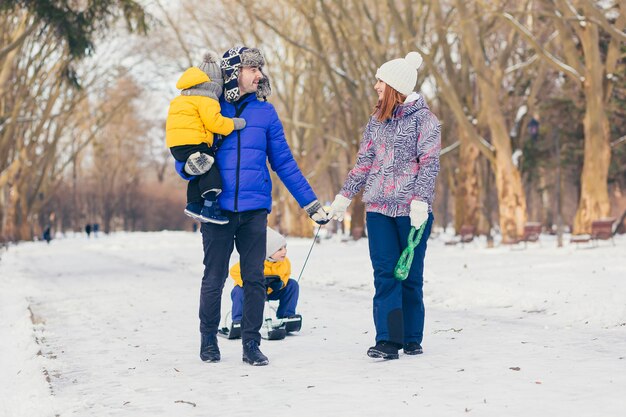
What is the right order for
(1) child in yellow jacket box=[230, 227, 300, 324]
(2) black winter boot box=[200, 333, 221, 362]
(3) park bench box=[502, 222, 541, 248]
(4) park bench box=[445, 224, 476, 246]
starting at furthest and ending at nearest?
1. (4) park bench box=[445, 224, 476, 246]
2. (3) park bench box=[502, 222, 541, 248]
3. (1) child in yellow jacket box=[230, 227, 300, 324]
4. (2) black winter boot box=[200, 333, 221, 362]

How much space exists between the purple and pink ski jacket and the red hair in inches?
2.0

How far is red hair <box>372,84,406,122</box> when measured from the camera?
6590mm

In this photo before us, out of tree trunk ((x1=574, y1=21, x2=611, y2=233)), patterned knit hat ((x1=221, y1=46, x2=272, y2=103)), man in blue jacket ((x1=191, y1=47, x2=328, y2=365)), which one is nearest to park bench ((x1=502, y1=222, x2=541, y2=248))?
tree trunk ((x1=574, y1=21, x2=611, y2=233))

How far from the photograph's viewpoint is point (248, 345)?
21.1 ft

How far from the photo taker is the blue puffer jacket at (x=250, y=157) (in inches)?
251

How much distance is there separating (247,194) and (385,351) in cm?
144

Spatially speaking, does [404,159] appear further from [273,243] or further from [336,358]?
[273,243]

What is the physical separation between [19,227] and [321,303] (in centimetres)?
4174

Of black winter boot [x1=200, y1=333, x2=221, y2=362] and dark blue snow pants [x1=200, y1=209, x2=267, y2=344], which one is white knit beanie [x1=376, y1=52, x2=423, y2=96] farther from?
black winter boot [x1=200, y1=333, x2=221, y2=362]

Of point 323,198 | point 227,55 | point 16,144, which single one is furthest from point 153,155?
point 227,55

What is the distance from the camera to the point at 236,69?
6.49 m

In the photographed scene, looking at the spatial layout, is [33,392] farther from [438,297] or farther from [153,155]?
[153,155]

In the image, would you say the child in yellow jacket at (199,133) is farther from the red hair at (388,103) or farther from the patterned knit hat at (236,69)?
the red hair at (388,103)

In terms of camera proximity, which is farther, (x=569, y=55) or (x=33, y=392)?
(x=569, y=55)
